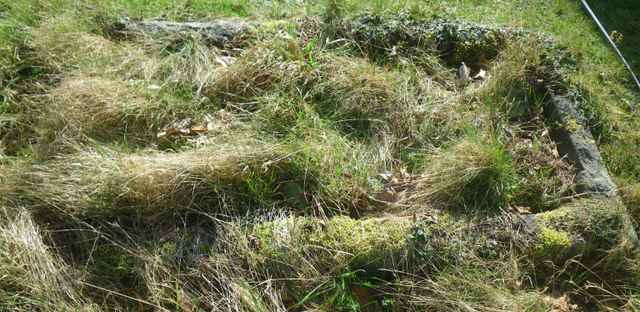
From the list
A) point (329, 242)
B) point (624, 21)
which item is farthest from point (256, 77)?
point (624, 21)

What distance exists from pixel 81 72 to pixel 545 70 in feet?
11.3

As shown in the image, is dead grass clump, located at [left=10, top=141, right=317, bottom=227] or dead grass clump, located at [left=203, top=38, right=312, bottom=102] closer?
dead grass clump, located at [left=10, top=141, right=317, bottom=227]

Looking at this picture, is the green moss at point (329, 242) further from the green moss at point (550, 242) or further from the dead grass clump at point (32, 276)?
the dead grass clump at point (32, 276)

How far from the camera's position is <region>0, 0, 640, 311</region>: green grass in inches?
101

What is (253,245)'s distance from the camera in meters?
2.64

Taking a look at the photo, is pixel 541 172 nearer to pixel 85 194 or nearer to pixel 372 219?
pixel 372 219

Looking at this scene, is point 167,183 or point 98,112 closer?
point 167,183

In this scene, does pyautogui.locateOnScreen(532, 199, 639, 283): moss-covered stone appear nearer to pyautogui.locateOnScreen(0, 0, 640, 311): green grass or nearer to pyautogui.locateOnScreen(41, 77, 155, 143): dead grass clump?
pyautogui.locateOnScreen(0, 0, 640, 311): green grass

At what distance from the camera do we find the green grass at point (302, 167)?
8.42ft

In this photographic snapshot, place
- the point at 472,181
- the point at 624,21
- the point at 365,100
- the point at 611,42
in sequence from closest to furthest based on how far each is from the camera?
1. the point at 472,181
2. the point at 365,100
3. the point at 611,42
4. the point at 624,21

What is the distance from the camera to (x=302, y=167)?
2908 millimetres

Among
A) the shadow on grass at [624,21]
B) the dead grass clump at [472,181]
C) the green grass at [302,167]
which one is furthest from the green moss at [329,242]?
the shadow on grass at [624,21]

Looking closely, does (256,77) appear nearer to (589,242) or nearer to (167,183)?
(167,183)

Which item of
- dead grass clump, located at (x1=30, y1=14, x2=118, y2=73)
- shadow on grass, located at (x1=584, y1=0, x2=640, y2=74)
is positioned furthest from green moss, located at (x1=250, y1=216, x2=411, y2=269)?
shadow on grass, located at (x1=584, y1=0, x2=640, y2=74)
